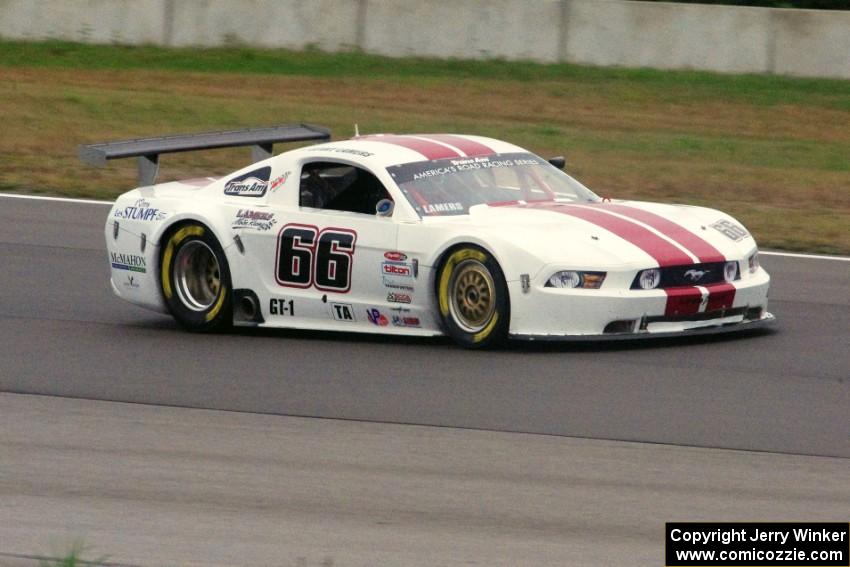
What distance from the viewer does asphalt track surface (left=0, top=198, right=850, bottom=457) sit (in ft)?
27.0

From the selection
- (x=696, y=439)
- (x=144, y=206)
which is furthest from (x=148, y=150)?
(x=696, y=439)

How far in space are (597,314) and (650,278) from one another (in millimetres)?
374

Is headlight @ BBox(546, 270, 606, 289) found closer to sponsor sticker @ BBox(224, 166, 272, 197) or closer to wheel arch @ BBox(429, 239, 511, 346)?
wheel arch @ BBox(429, 239, 511, 346)

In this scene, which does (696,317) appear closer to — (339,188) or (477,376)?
(477,376)

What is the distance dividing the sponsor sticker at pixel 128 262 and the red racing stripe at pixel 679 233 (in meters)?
3.10

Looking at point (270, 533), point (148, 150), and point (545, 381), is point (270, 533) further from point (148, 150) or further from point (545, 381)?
point (148, 150)

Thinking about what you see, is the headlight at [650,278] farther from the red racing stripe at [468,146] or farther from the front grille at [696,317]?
the red racing stripe at [468,146]

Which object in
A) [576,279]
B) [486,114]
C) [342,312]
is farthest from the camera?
[486,114]

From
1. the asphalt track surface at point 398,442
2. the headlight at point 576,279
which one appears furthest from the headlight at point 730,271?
the headlight at point 576,279

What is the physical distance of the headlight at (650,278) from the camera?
953 cm

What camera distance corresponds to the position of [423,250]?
9.89 meters

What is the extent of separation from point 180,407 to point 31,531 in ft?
7.48

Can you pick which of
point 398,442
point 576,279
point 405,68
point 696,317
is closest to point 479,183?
point 576,279

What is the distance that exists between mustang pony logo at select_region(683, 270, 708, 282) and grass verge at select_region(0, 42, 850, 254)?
17.3 ft
